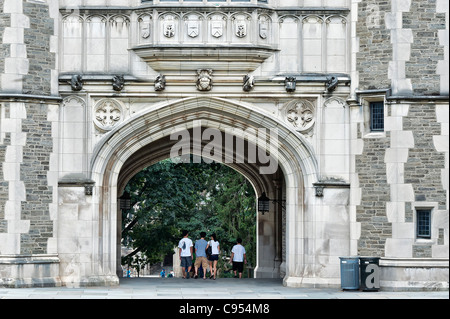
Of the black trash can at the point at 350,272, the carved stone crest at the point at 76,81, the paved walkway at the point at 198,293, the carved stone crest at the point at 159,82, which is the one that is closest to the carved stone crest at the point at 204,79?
the carved stone crest at the point at 159,82

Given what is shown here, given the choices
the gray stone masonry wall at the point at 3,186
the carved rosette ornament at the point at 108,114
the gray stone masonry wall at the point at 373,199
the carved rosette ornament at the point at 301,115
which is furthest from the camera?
the carved rosette ornament at the point at 301,115

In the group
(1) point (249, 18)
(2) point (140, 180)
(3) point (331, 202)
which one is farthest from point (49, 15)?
(2) point (140, 180)

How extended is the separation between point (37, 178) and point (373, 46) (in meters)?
7.16

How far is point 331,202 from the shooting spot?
22.9 meters

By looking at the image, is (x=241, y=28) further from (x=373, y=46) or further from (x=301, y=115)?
(x=373, y=46)

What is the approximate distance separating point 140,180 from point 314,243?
13161mm

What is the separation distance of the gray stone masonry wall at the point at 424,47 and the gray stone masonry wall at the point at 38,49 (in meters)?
7.08

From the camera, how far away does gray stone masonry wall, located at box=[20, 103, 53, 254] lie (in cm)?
2219

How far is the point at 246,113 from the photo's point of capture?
23.1 metres

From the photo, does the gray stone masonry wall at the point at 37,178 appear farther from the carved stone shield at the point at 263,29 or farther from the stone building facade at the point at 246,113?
the carved stone shield at the point at 263,29

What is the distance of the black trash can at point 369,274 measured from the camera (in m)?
21.8

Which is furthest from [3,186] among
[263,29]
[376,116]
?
[376,116]

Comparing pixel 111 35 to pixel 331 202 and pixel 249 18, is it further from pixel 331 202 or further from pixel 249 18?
pixel 331 202

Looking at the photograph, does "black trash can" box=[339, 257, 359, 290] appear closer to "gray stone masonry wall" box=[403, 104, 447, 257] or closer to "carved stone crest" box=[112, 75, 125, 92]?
"gray stone masonry wall" box=[403, 104, 447, 257]
